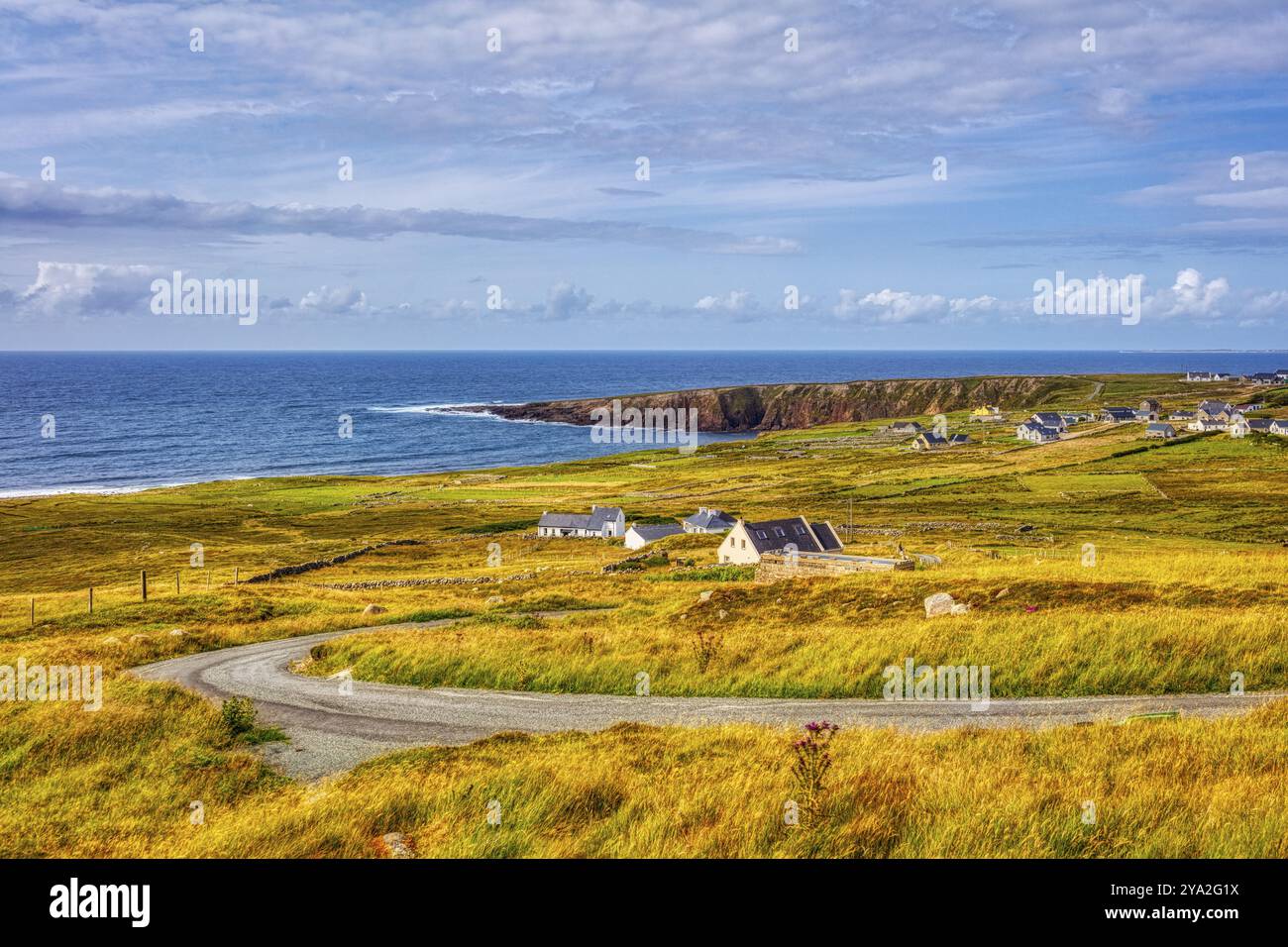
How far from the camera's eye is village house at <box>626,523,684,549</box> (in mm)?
88938

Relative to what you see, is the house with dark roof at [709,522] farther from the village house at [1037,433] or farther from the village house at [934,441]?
the village house at [1037,433]

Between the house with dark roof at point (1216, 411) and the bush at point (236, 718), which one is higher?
the house with dark roof at point (1216, 411)

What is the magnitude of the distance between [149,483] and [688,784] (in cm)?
16635

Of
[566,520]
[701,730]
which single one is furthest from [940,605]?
[566,520]

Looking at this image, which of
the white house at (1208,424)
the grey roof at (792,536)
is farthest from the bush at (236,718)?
the white house at (1208,424)

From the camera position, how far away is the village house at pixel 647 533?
88938 mm

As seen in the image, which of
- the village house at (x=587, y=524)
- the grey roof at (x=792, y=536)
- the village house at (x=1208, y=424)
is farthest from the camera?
the village house at (x=1208, y=424)

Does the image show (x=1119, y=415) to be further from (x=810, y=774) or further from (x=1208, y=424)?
(x=810, y=774)

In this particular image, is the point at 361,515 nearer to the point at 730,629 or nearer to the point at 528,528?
the point at 528,528

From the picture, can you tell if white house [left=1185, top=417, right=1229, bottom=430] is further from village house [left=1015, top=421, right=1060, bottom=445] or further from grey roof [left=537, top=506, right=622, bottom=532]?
grey roof [left=537, top=506, right=622, bottom=532]

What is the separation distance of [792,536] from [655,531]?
100ft

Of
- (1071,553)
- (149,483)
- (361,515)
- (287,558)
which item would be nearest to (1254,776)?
(1071,553)

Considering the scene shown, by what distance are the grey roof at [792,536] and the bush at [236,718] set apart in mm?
41049

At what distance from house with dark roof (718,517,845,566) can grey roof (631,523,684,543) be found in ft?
87.0
